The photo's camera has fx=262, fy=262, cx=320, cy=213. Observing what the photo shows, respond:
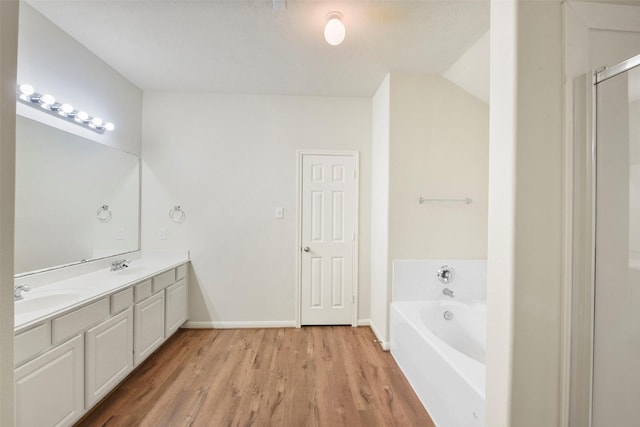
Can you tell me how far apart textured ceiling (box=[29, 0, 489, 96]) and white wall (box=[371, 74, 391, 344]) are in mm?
289

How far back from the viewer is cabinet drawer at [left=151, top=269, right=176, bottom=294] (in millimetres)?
2320

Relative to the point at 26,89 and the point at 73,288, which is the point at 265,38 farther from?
the point at 73,288

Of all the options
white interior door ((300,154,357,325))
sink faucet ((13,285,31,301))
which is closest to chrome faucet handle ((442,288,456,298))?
white interior door ((300,154,357,325))

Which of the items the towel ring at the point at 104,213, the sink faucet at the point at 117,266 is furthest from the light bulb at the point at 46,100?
the sink faucet at the point at 117,266

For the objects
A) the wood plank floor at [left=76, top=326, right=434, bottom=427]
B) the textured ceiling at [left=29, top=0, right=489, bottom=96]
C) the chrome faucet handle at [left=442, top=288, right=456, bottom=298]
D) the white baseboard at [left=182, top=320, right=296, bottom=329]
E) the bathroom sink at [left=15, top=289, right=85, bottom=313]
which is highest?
the textured ceiling at [left=29, top=0, right=489, bottom=96]

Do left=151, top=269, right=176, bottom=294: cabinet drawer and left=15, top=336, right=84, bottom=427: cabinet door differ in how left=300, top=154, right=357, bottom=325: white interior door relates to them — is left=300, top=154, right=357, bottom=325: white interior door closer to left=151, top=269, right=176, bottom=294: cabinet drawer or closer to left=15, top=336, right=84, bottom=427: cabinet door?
left=151, top=269, right=176, bottom=294: cabinet drawer

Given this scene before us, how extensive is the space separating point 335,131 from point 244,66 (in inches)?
44.9

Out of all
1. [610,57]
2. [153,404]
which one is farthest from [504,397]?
Result: [153,404]

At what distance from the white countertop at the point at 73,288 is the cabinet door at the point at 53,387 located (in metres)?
0.21

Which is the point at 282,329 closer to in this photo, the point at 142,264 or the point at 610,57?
the point at 142,264

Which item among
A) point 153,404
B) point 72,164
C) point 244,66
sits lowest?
point 153,404

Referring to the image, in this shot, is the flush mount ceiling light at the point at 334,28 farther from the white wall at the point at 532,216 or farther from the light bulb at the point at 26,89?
the light bulb at the point at 26,89

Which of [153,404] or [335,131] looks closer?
[153,404]

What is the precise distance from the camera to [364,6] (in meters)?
1.67
